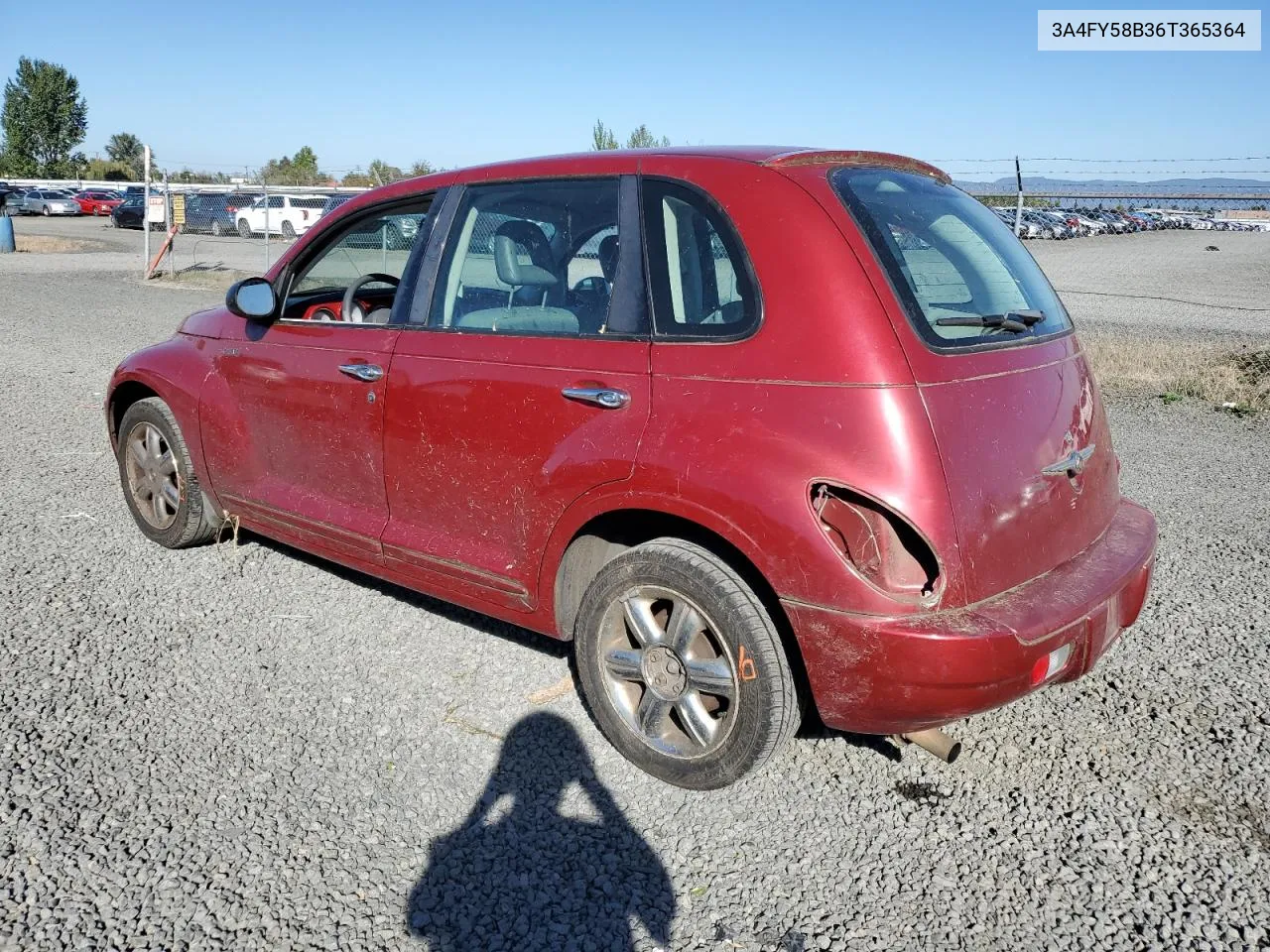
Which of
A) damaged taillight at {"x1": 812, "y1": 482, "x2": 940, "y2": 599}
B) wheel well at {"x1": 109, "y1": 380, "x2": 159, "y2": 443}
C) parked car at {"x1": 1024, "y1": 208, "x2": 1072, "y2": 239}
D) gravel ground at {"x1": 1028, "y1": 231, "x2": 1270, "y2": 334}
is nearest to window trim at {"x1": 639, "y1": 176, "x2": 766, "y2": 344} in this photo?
damaged taillight at {"x1": 812, "y1": 482, "x2": 940, "y2": 599}

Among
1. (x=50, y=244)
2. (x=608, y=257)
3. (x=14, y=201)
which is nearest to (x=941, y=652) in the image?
(x=608, y=257)

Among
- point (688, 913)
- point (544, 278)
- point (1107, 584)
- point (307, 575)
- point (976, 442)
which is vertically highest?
point (544, 278)

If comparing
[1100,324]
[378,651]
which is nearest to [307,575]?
[378,651]

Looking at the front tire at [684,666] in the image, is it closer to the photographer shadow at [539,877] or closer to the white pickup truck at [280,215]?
the photographer shadow at [539,877]

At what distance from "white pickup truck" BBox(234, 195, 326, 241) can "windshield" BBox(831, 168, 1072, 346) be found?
2896cm

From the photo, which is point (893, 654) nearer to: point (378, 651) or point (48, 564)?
point (378, 651)

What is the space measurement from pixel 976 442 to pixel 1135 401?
7.56 metres

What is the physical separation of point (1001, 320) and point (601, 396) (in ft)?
4.03

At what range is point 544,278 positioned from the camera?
359 cm

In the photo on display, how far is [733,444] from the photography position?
113 inches

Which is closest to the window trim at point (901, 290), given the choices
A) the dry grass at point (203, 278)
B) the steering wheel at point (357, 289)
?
A: the steering wheel at point (357, 289)

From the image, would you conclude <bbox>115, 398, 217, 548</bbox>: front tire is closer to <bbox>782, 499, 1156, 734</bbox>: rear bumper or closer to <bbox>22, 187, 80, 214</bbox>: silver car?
<bbox>782, 499, 1156, 734</bbox>: rear bumper

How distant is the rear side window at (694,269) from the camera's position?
3.03m

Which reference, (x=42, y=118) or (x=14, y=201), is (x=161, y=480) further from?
(x=42, y=118)
